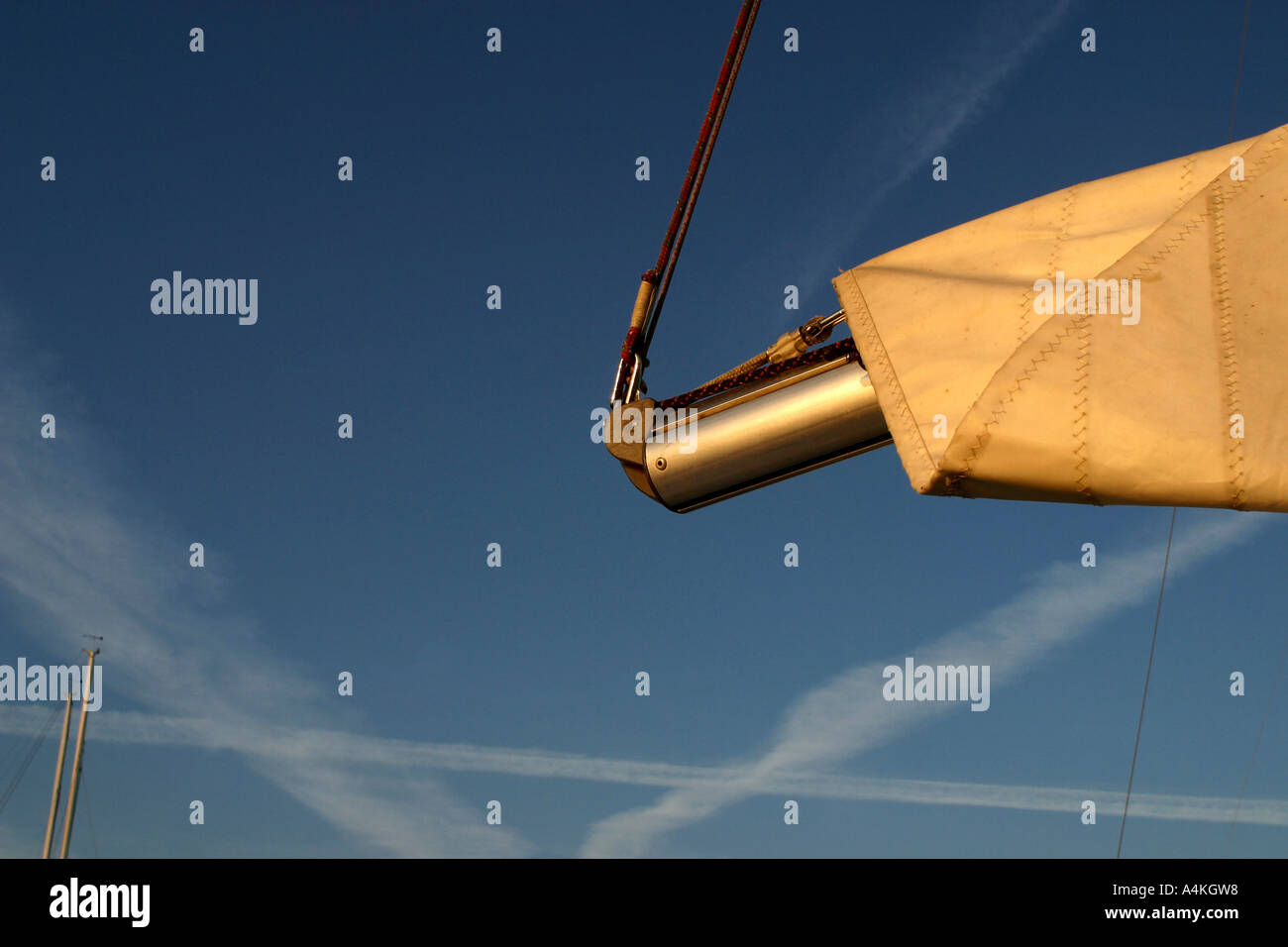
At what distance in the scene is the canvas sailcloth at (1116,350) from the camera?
2.53m

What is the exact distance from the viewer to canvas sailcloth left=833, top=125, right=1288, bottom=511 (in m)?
2.53

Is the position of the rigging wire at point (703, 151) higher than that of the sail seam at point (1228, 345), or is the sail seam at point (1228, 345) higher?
the rigging wire at point (703, 151)

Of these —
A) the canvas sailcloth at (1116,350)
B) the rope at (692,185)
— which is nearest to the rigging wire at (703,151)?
the rope at (692,185)

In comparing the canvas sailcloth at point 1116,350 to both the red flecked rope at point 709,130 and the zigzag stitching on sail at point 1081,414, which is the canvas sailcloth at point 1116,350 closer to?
the zigzag stitching on sail at point 1081,414

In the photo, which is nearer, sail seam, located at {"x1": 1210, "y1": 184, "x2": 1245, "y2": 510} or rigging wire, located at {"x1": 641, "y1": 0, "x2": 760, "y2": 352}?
sail seam, located at {"x1": 1210, "y1": 184, "x2": 1245, "y2": 510}

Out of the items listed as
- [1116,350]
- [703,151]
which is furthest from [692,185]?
[1116,350]

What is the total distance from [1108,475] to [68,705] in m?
38.7

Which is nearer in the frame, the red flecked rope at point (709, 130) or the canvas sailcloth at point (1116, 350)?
the canvas sailcloth at point (1116, 350)

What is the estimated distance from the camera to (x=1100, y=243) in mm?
3141

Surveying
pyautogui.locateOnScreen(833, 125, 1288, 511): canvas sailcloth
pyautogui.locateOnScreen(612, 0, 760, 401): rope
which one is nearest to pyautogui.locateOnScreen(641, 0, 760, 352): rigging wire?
pyautogui.locateOnScreen(612, 0, 760, 401): rope

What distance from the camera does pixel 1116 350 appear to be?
2666mm

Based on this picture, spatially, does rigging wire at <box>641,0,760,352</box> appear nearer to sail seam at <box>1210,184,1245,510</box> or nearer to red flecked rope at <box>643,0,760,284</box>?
red flecked rope at <box>643,0,760,284</box>
